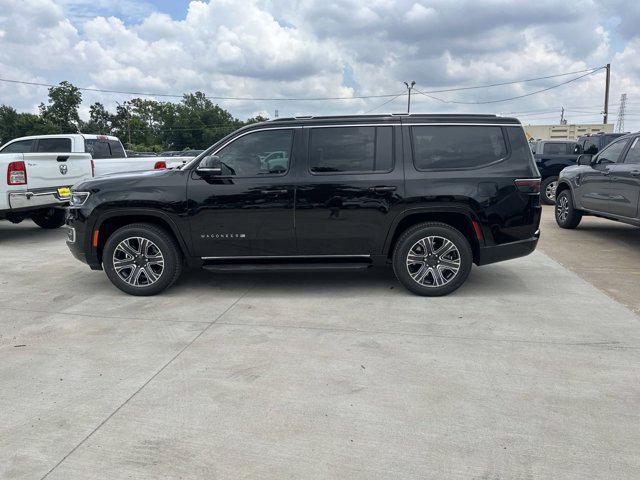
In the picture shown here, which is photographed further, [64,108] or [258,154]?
[64,108]

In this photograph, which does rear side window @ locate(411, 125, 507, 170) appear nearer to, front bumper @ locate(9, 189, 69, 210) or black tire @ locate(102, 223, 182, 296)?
black tire @ locate(102, 223, 182, 296)

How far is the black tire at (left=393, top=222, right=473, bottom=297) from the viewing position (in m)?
A: 5.31

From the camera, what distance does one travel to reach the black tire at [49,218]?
10.5 metres

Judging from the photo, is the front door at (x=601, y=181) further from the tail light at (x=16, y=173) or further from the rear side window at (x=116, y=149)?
the rear side window at (x=116, y=149)

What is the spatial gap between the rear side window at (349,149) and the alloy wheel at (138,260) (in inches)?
78.2

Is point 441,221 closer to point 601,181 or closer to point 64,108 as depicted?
point 601,181

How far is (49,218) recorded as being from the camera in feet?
34.7

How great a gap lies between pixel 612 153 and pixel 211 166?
6967 millimetres

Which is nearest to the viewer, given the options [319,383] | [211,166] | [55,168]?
[319,383]

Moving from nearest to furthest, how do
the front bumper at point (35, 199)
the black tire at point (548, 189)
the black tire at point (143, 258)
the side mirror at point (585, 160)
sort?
the black tire at point (143, 258), the front bumper at point (35, 199), the side mirror at point (585, 160), the black tire at point (548, 189)

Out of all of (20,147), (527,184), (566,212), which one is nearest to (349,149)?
(527,184)

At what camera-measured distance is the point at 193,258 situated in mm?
5508

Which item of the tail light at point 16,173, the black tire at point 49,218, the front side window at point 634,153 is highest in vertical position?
the front side window at point 634,153

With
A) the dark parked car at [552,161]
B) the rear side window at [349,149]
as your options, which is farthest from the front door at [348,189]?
the dark parked car at [552,161]
